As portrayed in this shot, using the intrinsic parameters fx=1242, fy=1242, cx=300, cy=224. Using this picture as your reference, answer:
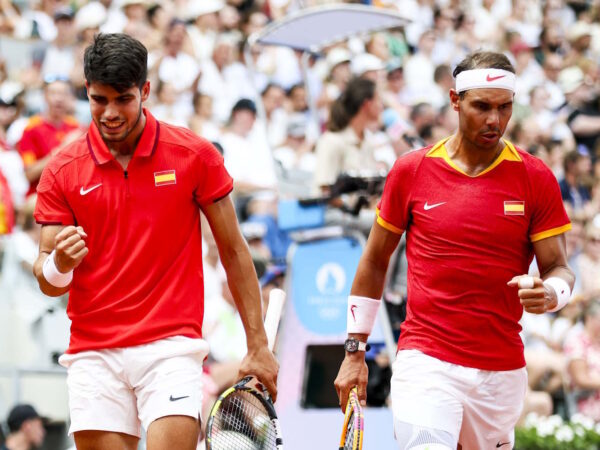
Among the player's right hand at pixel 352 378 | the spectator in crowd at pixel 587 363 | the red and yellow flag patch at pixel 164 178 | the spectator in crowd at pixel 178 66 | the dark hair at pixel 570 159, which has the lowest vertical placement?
the spectator in crowd at pixel 587 363

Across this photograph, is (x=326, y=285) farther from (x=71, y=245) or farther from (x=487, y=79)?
(x=71, y=245)

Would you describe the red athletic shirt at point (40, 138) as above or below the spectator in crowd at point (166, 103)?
below

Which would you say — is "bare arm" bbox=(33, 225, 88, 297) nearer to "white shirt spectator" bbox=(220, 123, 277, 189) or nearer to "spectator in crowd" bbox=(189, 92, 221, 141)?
"white shirt spectator" bbox=(220, 123, 277, 189)

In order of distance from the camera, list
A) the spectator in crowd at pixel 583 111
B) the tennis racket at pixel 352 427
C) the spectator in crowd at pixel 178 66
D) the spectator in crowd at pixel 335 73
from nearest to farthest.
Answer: the tennis racket at pixel 352 427, the spectator in crowd at pixel 335 73, the spectator in crowd at pixel 178 66, the spectator in crowd at pixel 583 111

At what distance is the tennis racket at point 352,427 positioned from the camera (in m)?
5.37

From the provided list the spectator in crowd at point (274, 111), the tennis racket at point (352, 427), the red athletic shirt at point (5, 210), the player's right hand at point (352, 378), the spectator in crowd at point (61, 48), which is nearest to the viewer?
the tennis racket at point (352, 427)

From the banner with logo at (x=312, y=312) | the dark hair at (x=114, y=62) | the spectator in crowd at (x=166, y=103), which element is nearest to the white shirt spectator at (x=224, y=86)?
the spectator in crowd at (x=166, y=103)

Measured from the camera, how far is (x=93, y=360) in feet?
17.9

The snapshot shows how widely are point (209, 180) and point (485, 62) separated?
139 centimetres

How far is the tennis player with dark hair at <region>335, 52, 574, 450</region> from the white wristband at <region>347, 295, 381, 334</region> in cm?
28

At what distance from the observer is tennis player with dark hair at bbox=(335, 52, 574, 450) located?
5.59m

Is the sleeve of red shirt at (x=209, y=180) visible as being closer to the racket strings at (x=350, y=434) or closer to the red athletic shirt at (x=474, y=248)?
the red athletic shirt at (x=474, y=248)

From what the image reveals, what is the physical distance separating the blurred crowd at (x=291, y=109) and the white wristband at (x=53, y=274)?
4175 mm

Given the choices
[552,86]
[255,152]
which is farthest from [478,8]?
[255,152]
